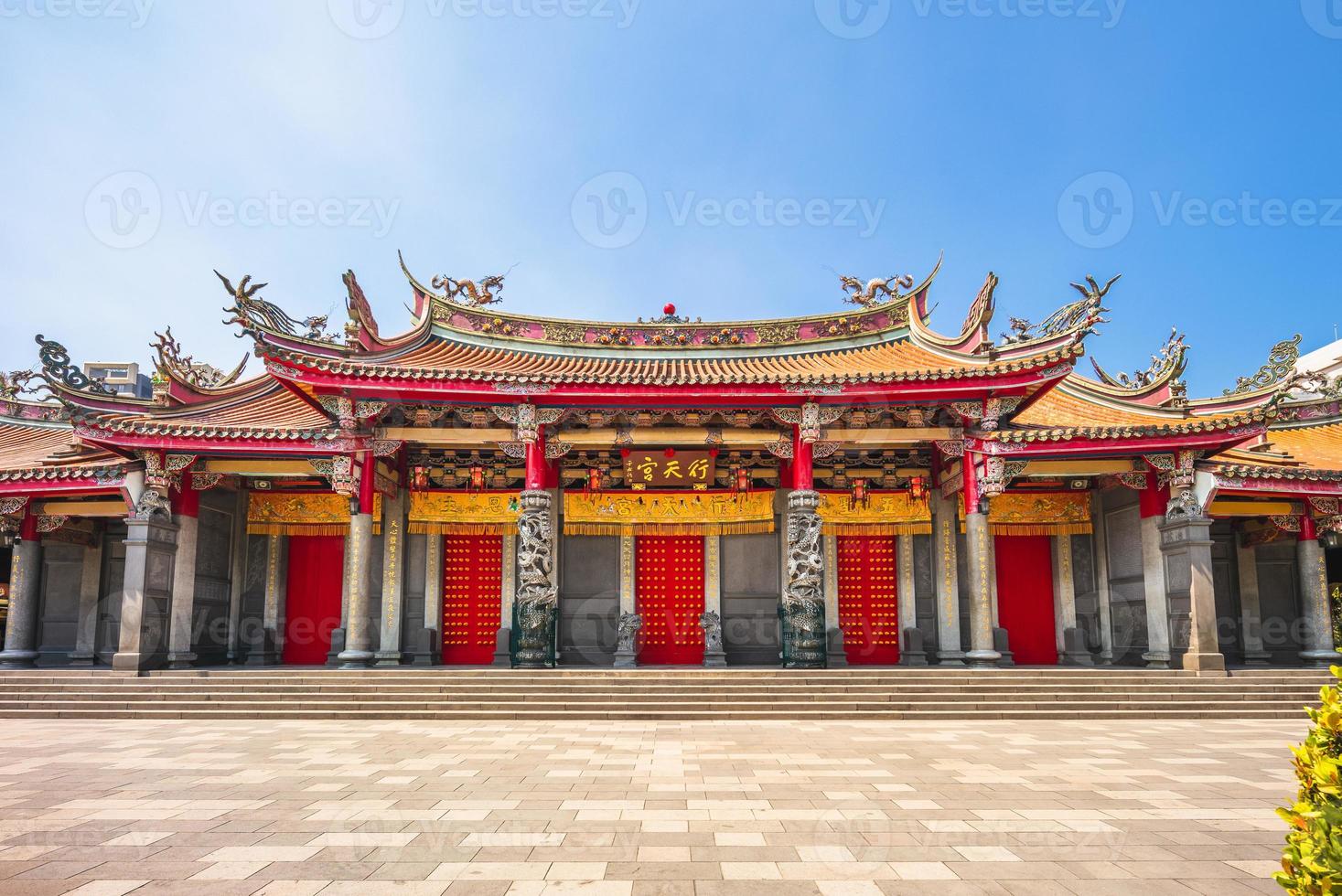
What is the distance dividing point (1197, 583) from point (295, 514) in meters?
15.8

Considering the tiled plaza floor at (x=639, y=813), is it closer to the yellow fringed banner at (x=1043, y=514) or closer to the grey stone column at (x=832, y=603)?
the grey stone column at (x=832, y=603)

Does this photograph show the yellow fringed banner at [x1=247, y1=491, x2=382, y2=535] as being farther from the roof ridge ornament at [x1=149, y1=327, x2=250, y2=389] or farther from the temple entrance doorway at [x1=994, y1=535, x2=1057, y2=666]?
the temple entrance doorway at [x1=994, y1=535, x2=1057, y2=666]

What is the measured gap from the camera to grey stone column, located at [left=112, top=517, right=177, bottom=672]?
1232 centimetres

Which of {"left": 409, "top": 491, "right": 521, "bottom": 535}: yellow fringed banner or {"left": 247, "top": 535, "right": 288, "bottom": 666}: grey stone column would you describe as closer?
{"left": 247, "top": 535, "right": 288, "bottom": 666}: grey stone column

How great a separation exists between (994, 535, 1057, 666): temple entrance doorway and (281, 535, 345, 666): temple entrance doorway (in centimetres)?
1280

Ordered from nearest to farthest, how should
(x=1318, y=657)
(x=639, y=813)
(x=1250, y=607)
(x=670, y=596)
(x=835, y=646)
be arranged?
1. (x=639, y=813)
2. (x=1318, y=657)
3. (x=835, y=646)
4. (x=1250, y=607)
5. (x=670, y=596)

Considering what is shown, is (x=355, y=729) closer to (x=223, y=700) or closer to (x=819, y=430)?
(x=223, y=700)

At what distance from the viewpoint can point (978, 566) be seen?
43.1 feet

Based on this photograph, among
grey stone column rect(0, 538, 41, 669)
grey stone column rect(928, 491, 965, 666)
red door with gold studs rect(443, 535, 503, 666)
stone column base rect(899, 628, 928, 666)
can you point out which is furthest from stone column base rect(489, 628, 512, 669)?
grey stone column rect(0, 538, 41, 669)

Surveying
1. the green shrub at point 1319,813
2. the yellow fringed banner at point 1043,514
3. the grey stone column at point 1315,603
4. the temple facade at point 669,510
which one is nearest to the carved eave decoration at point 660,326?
the temple facade at point 669,510

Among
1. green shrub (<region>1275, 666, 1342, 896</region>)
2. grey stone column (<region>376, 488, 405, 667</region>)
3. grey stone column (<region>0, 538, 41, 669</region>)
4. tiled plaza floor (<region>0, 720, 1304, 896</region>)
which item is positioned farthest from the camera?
grey stone column (<region>376, 488, 405, 667</region>)

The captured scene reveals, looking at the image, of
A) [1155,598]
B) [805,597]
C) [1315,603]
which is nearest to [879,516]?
[805,597]

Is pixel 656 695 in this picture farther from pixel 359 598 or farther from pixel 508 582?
pixel 359 598

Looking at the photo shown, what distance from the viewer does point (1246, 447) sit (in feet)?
50.8
